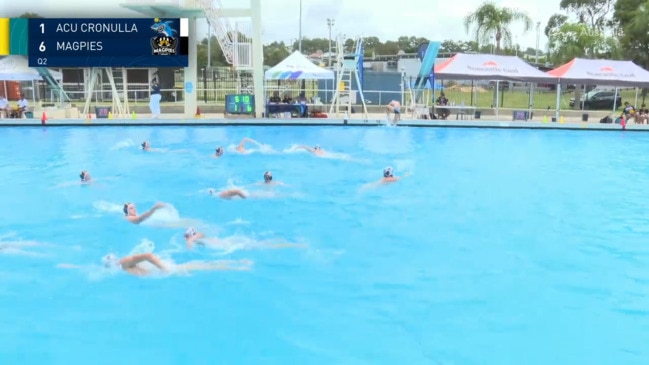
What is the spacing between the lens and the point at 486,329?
17.4 ft

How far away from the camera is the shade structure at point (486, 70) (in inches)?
866

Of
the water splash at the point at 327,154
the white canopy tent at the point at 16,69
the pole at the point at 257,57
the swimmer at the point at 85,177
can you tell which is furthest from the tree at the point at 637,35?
the swimmer at the point at 85,177

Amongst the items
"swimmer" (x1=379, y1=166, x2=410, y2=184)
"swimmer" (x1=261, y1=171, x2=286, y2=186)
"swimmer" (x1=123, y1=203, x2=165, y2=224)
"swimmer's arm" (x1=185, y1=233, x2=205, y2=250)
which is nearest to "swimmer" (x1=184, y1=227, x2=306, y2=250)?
"swimmer's arm" (x1=185, y1=233, x2=205, y2=250)

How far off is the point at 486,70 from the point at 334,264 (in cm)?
1718

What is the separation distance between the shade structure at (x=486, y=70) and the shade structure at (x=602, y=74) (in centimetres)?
73

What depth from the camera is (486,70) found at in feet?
73.3

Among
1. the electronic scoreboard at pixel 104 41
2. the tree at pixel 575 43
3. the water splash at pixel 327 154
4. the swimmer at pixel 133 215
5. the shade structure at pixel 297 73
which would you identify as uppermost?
the tree at pixel 575 43

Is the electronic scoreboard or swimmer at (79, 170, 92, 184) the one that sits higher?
the electronic scoreboard

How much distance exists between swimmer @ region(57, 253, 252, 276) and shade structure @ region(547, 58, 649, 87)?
62.6ft

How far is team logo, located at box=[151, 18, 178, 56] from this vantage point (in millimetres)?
22203

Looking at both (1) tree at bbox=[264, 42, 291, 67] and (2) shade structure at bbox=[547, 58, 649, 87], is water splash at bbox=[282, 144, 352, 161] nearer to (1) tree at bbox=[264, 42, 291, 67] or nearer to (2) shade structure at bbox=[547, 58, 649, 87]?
(2) shade structure at bbox=[547, 58, 649, 87]

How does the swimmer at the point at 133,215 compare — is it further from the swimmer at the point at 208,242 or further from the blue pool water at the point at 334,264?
the swimmer at the point at 208,242

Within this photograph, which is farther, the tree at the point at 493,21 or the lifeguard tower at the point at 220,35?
the tree at the point at 493,21

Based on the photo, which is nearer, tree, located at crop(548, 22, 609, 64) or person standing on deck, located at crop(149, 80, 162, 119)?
person standing on deck, located at crop(149, 80, 162, 119)
